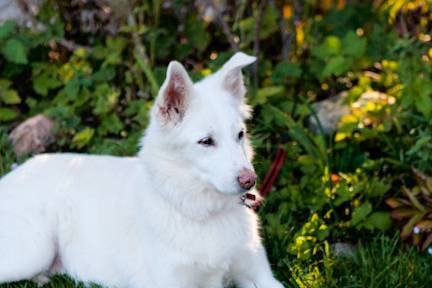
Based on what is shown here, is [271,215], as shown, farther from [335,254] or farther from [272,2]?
[272,2]

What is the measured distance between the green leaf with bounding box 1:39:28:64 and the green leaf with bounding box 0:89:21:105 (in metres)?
0.26

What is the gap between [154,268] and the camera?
3.39 metres

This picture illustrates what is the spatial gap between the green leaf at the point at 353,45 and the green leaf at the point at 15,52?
2503mm

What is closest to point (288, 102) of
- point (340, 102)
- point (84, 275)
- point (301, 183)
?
point (340, 102)

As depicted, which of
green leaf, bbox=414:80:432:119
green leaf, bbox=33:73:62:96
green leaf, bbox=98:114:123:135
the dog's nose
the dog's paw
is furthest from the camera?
green leaf, bbox=33:73:62:96

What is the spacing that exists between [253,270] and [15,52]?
2935 millimetres

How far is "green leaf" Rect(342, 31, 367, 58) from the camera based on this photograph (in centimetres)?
507

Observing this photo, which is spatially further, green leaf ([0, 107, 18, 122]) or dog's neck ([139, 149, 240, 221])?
green leaf ([0, 107, 18, 122])

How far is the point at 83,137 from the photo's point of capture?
5.01m

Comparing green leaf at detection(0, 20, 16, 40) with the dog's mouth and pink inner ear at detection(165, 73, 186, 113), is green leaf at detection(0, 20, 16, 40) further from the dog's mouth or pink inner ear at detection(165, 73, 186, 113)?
the dog's mouth

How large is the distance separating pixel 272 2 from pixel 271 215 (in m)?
2.09

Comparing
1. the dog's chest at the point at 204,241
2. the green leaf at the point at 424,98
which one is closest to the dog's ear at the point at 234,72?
the dog's chest at the point at 204,241

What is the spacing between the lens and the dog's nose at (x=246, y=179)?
2.99m

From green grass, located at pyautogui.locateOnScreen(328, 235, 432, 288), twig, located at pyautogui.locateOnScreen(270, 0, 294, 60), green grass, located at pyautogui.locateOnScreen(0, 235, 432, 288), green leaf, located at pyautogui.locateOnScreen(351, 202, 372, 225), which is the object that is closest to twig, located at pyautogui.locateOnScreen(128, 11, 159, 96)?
twig, located at pyautogui.locateOnScreen(270, 0, 294, 60)
